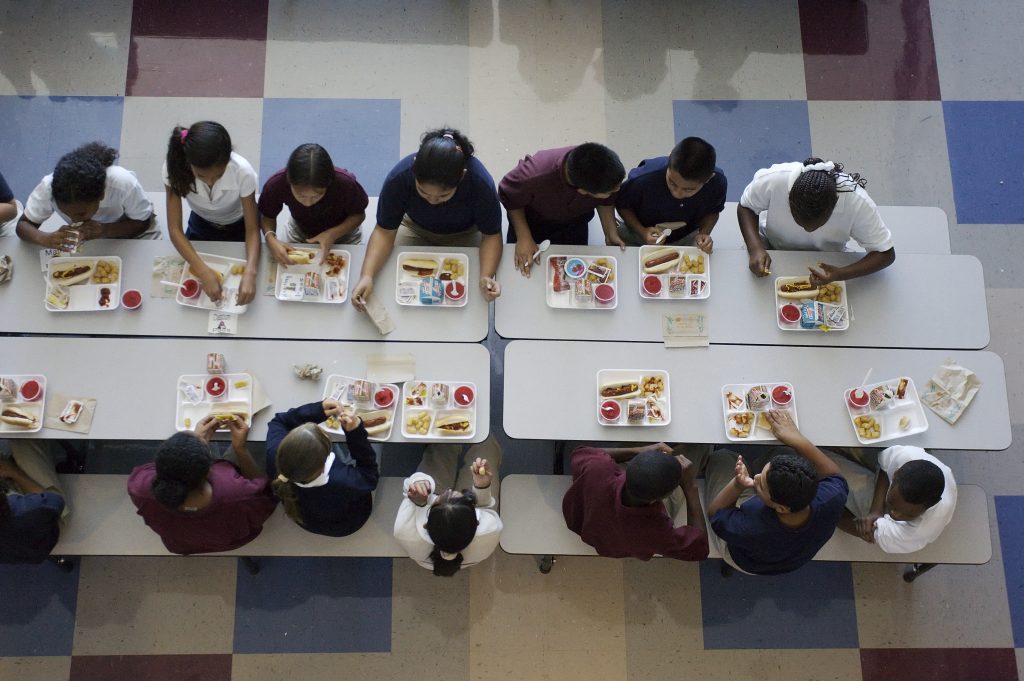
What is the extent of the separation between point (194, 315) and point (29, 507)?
3.62ft

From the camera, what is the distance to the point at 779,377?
365cm

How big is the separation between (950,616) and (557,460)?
2408mm

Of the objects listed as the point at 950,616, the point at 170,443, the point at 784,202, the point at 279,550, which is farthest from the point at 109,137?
the point at 950,616

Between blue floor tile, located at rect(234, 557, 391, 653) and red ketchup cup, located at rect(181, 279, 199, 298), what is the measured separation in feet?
5.17

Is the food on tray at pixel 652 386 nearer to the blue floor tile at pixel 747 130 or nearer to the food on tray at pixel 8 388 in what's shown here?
the blue floor tile at pixel 747 130

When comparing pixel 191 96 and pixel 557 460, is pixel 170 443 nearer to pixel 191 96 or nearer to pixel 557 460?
pixel 557 460

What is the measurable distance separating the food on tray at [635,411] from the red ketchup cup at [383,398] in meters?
Result: 1.12

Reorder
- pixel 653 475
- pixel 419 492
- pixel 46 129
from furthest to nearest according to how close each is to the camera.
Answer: pixel 46 129 → pixel 419 492 → pixel 653 475

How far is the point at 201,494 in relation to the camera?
3232mm

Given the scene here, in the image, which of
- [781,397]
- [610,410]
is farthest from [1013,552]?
[610,410]

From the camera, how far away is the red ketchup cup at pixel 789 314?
3.73m

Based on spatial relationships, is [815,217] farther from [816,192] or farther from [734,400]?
[734,400]

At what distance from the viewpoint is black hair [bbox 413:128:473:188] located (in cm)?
317

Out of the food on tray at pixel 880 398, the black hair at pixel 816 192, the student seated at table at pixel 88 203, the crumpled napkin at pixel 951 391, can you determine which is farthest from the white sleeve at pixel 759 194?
the student seated at table at pixel 88 203
